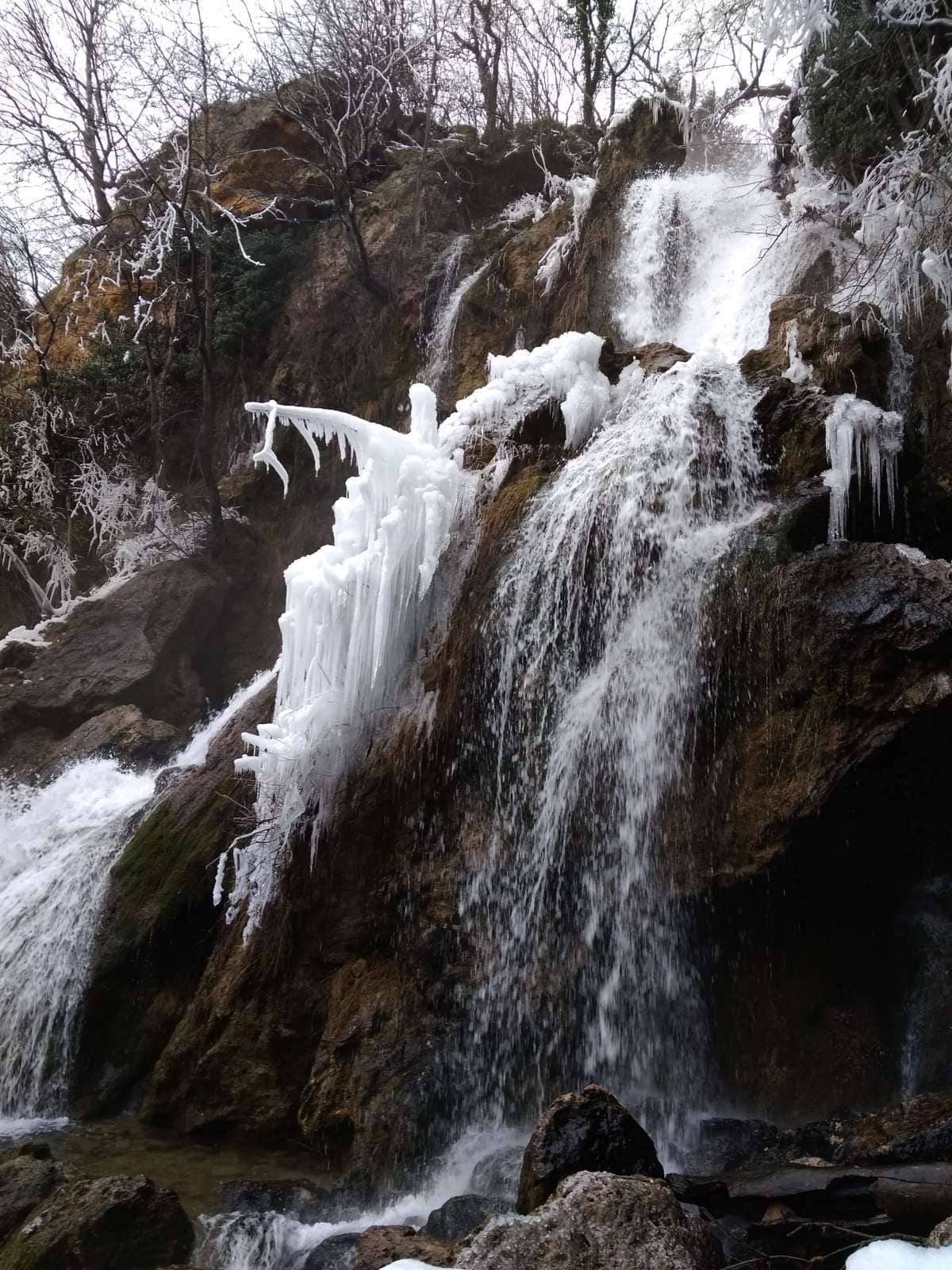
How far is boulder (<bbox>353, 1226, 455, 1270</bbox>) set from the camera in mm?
3764

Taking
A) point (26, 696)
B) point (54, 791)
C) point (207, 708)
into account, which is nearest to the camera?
point (54, 791)

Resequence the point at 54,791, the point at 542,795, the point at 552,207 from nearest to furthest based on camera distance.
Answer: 1. the point at 542,795
2. the point at 54,791
3. the point at 552,207

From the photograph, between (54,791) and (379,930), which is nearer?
(379,930)

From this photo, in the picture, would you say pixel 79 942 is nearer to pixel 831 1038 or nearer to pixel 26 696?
pixel 26 696

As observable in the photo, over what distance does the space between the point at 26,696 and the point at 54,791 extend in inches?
63.2

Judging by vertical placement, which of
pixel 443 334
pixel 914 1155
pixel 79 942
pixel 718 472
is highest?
pixel 443 334

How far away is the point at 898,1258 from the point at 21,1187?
4170 mm

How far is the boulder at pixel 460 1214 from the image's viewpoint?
4344mm

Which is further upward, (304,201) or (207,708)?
(304,201)

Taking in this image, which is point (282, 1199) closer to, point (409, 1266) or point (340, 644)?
point (409, 1266)

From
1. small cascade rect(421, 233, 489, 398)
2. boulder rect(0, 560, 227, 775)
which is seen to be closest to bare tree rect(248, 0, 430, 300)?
small cascade rect(421, 233, 489, 398)

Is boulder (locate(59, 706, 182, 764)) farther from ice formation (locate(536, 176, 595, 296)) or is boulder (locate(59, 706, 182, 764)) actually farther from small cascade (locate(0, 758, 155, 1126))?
ice formation (locate(536, 176, 595, 296))

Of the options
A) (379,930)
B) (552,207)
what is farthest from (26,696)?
(552,207)

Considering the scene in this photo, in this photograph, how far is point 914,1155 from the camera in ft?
12.6
